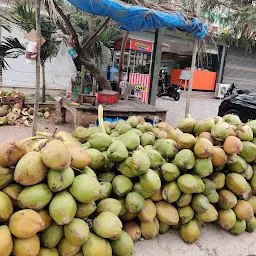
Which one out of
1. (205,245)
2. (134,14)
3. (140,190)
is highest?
(134,14)

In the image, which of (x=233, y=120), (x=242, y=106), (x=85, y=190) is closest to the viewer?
(x=85, y=190)

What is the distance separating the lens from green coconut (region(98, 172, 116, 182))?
70.2 inches

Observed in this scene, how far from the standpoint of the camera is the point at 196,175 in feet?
6.09

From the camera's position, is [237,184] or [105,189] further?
[237,184]

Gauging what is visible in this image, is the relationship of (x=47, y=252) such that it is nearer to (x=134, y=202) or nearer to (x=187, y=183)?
(x=134, y=202)

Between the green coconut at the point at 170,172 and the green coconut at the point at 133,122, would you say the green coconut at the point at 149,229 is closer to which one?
the green coconut at the point at 170,172

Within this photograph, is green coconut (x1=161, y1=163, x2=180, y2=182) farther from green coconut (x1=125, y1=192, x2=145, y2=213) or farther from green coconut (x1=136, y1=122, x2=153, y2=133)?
green coconut (x1=136, y1=122, x2=153, y2=133)

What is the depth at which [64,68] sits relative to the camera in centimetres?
1030

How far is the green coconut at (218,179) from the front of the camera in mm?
1960

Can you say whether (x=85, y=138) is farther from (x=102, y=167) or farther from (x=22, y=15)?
(x=22, y=15)

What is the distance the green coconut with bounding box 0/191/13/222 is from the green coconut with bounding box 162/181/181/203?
92 cm

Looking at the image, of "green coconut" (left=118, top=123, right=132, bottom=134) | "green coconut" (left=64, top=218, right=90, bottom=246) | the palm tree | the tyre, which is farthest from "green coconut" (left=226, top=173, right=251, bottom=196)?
the tyre

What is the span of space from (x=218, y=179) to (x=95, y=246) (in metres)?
0.99

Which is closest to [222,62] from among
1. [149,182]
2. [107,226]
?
[149,182]
